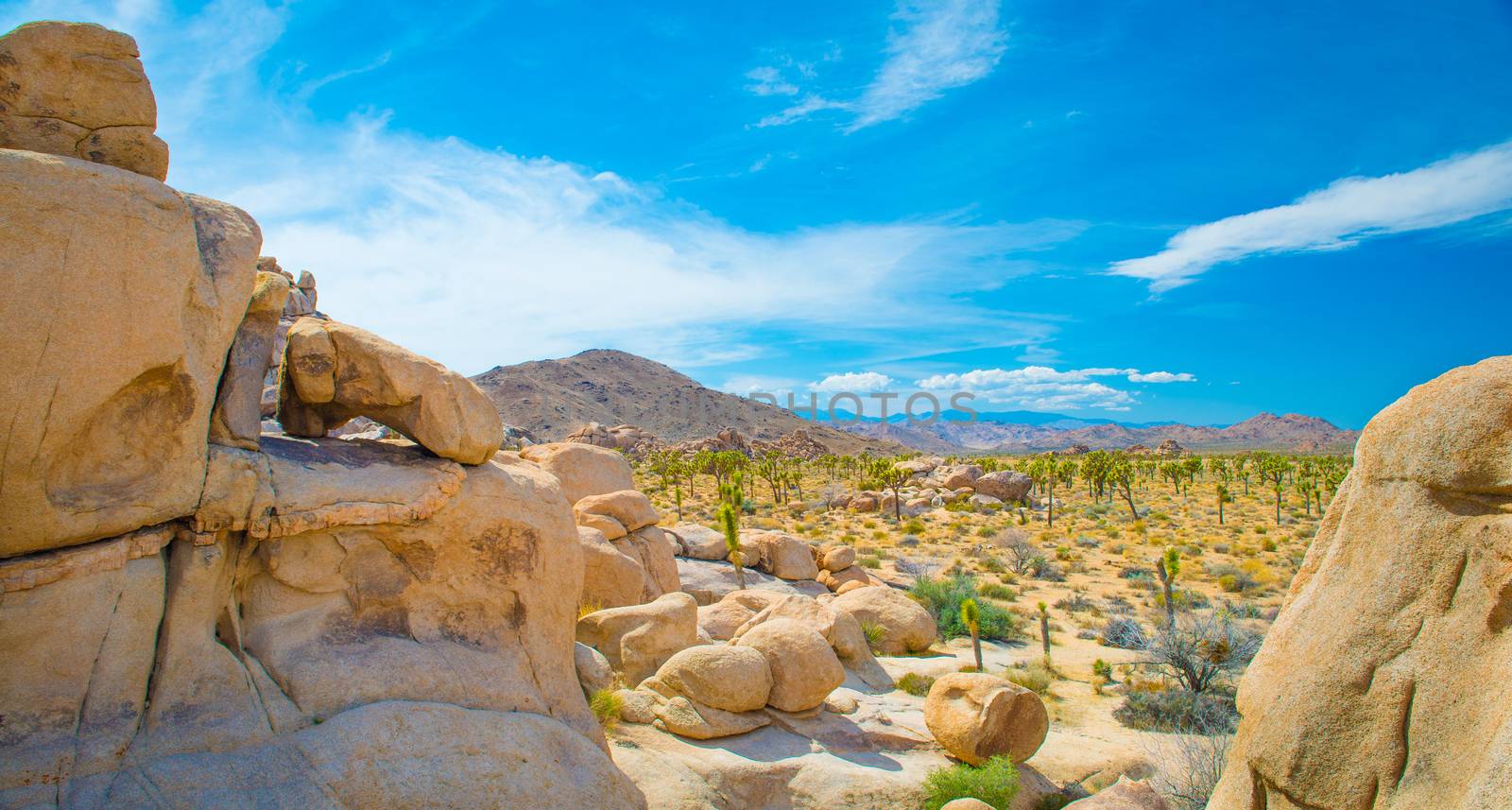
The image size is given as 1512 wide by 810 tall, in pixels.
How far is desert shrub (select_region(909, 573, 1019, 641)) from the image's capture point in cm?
2114

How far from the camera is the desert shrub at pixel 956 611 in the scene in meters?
21.1

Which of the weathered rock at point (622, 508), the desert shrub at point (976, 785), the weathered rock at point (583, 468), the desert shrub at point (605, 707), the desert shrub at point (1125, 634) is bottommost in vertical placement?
the desert shrub at point (976, 785)

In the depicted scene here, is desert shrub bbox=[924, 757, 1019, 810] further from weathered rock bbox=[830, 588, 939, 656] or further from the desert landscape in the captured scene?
weathered rock bbox=[830, 588, 939, 656]

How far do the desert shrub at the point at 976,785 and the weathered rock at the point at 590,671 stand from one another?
4658 millimetres

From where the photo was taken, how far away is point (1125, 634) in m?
20.5

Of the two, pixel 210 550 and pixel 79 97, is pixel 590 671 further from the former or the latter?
pixel 79 97

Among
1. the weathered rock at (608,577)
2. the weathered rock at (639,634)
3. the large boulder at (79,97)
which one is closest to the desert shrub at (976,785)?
the weathered rock at (639,634)

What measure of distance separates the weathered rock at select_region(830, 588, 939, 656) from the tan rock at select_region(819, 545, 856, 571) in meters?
5.60

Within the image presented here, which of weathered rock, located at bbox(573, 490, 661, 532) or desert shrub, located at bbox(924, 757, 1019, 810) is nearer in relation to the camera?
desert shrub, located at bbox(924, 757, 1019, 810)

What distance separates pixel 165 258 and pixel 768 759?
368 inches

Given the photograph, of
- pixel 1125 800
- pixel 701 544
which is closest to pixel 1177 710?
pixel 1125 800

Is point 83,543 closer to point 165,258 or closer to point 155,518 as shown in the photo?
point 155,518

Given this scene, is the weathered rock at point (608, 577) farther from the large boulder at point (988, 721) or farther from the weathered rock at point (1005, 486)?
the weathered rock at point (1005, 486)

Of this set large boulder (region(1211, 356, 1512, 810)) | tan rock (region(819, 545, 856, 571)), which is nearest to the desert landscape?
large boulder (region(1211, 356, 1512, 810))
